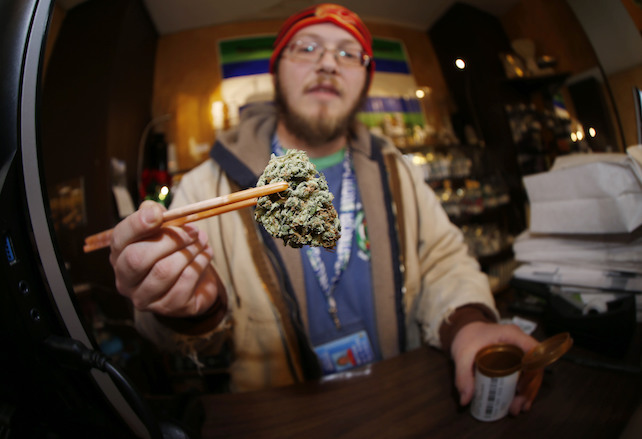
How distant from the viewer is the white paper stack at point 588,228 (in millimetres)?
423

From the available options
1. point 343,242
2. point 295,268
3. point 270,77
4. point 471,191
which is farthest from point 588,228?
point 270,77

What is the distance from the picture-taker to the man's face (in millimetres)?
493

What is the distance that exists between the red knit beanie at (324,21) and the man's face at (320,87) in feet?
0.04

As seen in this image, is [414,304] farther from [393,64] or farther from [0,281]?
[0,281]

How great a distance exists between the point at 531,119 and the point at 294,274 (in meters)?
0.57

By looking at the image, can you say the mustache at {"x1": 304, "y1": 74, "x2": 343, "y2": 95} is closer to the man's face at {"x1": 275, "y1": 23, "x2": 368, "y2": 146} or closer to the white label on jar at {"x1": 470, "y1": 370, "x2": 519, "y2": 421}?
the man's face at {"x1": 275, "y1": 23, "x2": 368, "y2": 146}

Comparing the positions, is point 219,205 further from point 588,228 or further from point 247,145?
point 588,228

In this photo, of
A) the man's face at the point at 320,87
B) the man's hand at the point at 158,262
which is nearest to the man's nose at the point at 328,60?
the man's face at the point at 320,87

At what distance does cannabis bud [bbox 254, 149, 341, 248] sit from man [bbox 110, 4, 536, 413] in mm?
108

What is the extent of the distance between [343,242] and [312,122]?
283mm

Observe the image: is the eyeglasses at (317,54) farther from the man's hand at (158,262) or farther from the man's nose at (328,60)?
the man's hand at (158,262)

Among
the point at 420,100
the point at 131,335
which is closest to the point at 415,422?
the point at 131,335

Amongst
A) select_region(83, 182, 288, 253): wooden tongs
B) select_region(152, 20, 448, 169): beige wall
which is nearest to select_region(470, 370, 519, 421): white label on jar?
select_region(83, 182, 288, 253): wooden tongs

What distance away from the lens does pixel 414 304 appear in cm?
78
